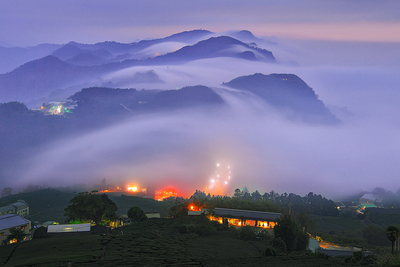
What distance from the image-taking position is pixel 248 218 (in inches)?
2640

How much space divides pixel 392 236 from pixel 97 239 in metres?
32.7

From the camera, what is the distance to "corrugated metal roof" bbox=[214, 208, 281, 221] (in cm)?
6625

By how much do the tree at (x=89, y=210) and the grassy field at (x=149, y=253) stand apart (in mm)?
23518

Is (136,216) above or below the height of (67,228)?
above

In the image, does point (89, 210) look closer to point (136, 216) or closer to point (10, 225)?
point (136, 216)

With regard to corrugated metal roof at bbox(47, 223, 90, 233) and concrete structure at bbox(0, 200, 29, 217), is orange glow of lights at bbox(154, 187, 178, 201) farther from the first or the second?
corrugated metal roof at bbox(47, 223, 90, 233)

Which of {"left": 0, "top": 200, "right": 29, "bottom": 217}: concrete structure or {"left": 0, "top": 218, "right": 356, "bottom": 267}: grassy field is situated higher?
{"left": 0, "top": 218, "right": 356, "bottom": 267}: grassy field

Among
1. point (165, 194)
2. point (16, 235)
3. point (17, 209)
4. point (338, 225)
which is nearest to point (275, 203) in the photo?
point (338, 225)

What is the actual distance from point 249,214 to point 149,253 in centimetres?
4104

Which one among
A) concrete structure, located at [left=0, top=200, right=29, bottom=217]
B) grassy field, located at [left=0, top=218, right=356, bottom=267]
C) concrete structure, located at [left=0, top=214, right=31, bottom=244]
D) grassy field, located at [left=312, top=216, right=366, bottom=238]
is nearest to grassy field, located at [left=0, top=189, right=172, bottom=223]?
concrete structure, located at [left=0, top=200, right=29, bottom=217]

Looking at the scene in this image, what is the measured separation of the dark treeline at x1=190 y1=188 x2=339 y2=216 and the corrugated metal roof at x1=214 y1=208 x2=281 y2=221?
5761mm

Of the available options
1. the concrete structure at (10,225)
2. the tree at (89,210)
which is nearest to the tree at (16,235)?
the concrete structure at (10,225)

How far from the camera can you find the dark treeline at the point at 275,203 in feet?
251

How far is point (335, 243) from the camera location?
60812 mm
